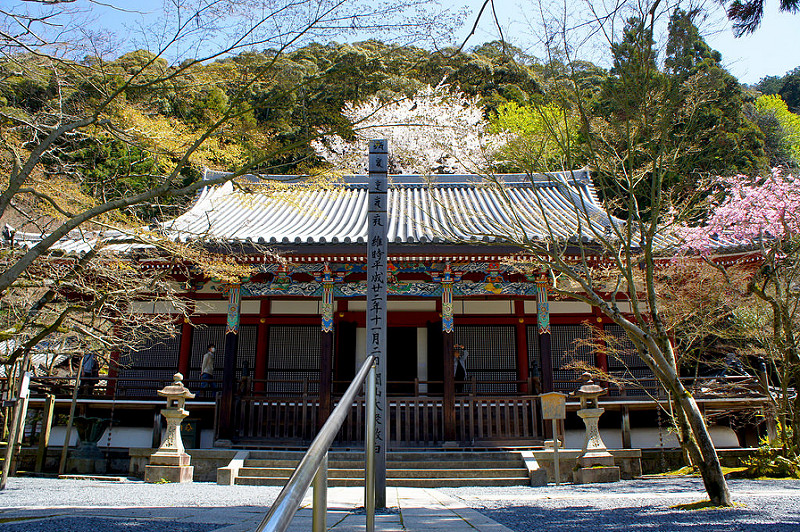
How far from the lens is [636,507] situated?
547 centimetres

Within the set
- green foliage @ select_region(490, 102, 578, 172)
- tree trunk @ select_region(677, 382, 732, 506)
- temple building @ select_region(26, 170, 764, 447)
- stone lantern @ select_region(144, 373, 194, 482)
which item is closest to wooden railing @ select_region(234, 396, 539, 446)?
temple building @ select_region(26, 170, 764, 447)

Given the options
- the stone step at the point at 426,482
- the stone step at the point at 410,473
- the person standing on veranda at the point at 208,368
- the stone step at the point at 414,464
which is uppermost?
the person standing on veranda at the point at 208,368

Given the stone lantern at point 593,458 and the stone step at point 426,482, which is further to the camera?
the stone lantern at point 593,458

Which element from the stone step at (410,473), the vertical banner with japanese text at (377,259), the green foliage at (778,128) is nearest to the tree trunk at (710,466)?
the vertical banner with japanese text at (377,259)

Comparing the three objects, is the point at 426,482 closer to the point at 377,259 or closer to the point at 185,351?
the point at 377,259

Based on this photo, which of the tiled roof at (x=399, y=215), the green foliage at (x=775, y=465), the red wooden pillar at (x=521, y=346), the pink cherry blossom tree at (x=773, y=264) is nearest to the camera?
the pink cherry blossom tree at (x=773, y=264)

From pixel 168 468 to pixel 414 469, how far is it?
371 centimetres

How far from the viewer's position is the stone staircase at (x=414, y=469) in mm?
8336

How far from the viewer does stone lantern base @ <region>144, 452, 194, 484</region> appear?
28.3 feet

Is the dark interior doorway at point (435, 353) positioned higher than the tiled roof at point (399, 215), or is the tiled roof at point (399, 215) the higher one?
the tiled roof at point (399, 215)

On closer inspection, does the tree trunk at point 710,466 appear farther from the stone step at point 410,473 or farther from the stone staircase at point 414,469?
the stone step at point 410,473

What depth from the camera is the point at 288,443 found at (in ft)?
32.4

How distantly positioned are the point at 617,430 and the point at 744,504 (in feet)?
20.8

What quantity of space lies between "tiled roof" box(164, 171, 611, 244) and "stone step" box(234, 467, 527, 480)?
3686mm
